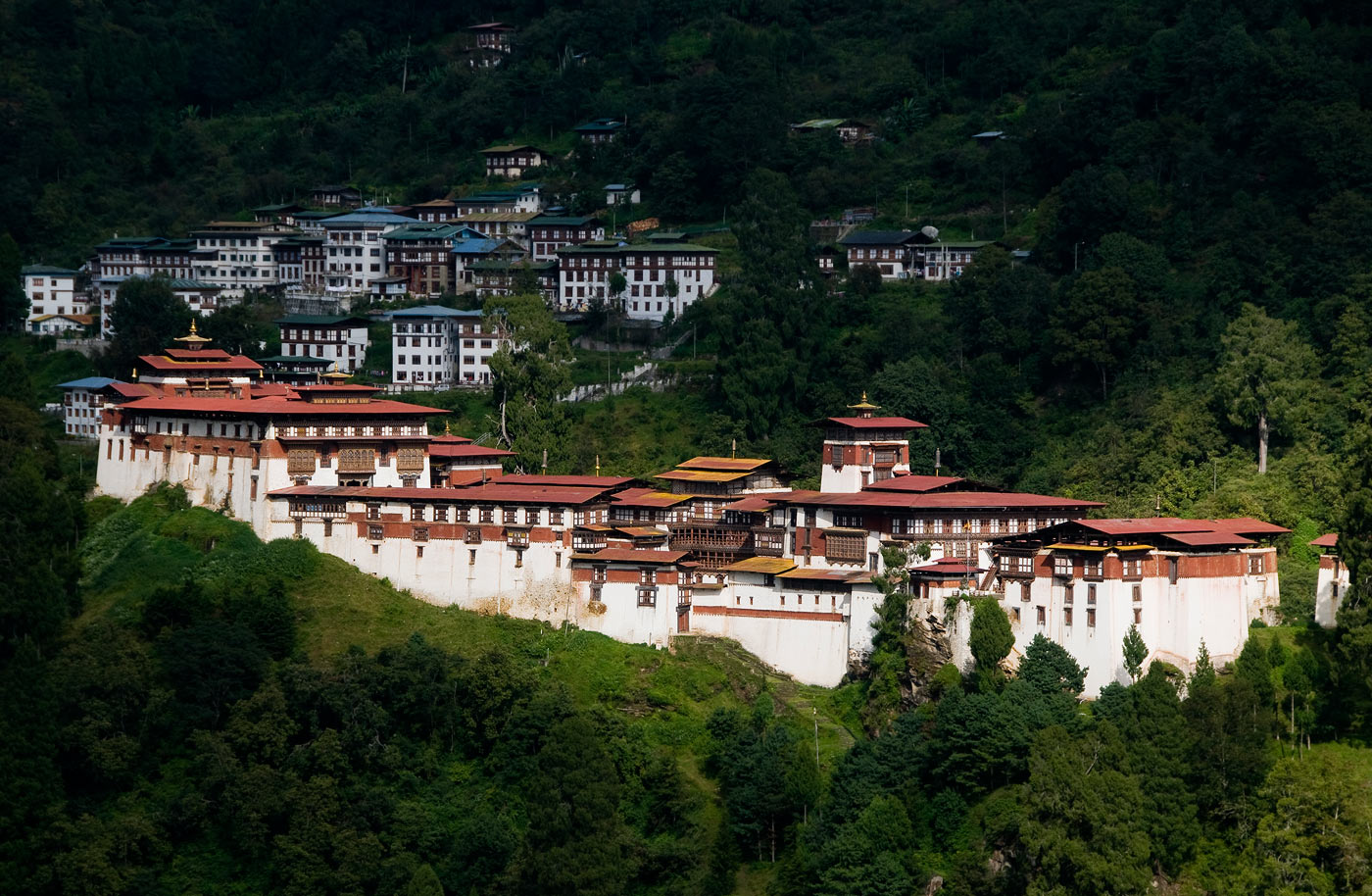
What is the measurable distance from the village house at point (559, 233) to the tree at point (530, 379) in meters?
23.3

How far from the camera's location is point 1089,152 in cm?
11688

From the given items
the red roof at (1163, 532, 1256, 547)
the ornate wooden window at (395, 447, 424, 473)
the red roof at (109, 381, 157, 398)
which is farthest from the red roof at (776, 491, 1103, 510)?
the red roof at (109, 381, 157, 398)

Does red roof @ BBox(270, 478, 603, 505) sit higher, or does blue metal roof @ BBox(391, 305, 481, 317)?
blue metal roof @ BBox(391, 305, 481, 317)

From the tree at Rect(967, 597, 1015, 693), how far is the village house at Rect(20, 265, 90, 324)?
6881 cm

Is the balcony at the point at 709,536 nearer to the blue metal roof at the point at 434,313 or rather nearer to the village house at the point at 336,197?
the blue metal roof at the point at 434,313

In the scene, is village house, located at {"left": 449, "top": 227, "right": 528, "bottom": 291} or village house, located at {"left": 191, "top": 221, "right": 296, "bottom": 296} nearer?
village house, located at {"left": 449, "top": 227, "right": 528, "bottom": 291}

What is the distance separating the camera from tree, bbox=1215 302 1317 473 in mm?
89750

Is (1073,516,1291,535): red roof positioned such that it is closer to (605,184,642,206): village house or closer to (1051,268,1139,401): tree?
(1051,268,1139,401): tree

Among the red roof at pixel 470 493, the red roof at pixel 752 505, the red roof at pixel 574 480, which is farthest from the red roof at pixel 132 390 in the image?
the red roof at pixel 752 505

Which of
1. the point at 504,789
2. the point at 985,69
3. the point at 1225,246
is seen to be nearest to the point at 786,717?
the point at 504,789

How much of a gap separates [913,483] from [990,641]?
10.1 metres

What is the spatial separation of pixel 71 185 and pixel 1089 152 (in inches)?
2553

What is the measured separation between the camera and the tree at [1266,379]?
3533 inches

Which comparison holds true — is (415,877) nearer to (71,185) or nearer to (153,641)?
(153,641)
